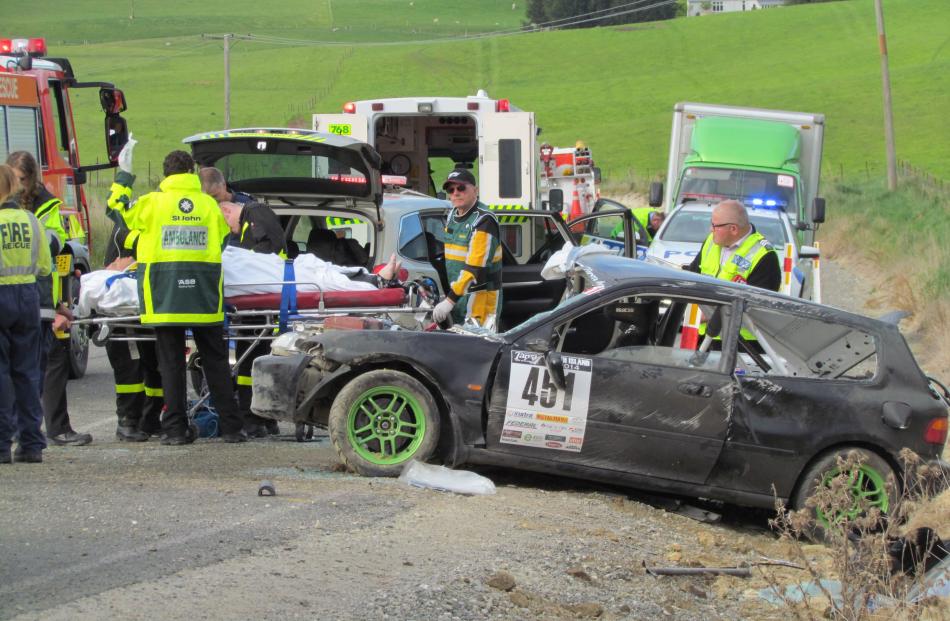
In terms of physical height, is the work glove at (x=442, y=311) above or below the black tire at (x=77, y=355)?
above

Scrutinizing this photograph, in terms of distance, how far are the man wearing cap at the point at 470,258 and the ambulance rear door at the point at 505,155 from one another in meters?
6.80

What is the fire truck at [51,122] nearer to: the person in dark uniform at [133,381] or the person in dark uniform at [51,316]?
the person in dark uniform at [133,381]

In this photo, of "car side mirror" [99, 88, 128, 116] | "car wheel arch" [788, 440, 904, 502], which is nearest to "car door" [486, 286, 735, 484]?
"car wheel arch" [788, 440, 904, 502]

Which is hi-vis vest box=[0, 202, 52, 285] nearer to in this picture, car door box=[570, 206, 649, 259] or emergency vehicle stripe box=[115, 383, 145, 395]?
emergency vehicle stripe box=[115, 383, 145, 395]

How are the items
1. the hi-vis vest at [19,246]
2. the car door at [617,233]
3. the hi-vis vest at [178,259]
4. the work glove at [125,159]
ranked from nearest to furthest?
the hi-vis vest at [19,246], the hi-vis vest at [178,259], the work glove at [125,159], the car door at [617,233]

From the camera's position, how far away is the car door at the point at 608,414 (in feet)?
23.7

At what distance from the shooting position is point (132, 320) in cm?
869

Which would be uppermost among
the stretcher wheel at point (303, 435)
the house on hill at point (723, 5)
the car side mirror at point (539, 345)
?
the house on hill at point (723, 5)

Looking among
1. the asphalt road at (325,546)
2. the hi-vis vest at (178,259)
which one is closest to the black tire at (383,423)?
the asphalt road at (325,546)

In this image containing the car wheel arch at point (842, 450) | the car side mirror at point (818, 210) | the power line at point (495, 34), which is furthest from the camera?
the power line at point (495, 34)

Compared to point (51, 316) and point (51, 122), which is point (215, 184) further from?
point (51, 122)

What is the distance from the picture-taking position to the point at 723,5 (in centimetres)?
13312

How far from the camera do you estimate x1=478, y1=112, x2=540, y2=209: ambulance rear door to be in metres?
16.1

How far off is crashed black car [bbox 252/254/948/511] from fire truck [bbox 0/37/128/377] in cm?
634
